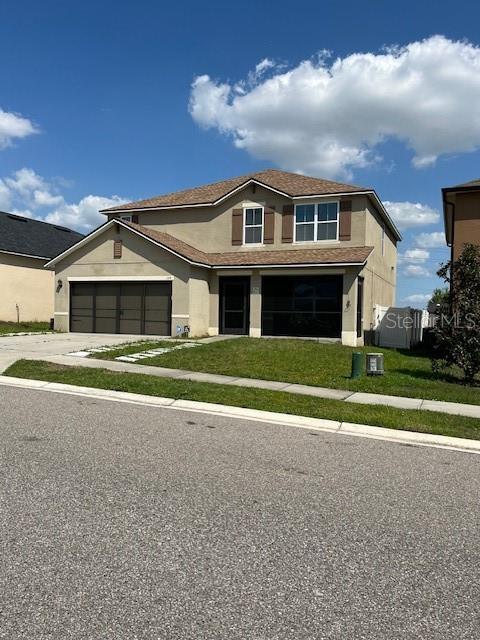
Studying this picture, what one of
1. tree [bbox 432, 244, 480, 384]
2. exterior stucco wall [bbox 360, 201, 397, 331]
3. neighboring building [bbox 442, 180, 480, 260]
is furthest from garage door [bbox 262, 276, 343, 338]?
tree [bbox 432, 244, 480, 384]

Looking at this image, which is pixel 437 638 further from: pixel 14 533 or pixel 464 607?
pixel 14 533

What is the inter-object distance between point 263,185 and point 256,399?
15018 millimetres

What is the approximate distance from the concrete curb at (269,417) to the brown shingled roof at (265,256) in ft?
36.8

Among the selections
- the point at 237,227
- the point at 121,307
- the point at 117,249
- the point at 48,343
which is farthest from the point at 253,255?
the point at 48,343

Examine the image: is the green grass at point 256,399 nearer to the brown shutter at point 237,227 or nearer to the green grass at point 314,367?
the green grass at point 314,367

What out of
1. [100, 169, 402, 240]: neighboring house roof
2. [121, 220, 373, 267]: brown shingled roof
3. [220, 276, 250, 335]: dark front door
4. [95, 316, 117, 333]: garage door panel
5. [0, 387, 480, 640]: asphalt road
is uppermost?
[100, 169, 402, 240]: neighboring house roof

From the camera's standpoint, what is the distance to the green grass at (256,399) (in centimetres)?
838

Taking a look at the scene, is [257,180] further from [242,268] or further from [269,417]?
[269,417]

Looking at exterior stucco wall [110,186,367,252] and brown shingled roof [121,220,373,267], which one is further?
exterior stucco wall [110,186,367,252]

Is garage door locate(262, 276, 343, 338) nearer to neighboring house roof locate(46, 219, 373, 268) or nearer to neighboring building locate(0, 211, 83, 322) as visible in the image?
neighboring house roof locate(46, 219, 373, 268)

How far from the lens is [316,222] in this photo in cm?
2261

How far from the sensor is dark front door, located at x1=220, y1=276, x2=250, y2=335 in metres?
23.0

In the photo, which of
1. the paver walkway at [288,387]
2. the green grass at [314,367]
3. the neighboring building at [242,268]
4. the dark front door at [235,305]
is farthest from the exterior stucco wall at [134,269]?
the paver walkway at [288,387]

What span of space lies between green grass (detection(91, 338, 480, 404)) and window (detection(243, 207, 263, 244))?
595 centimetres
